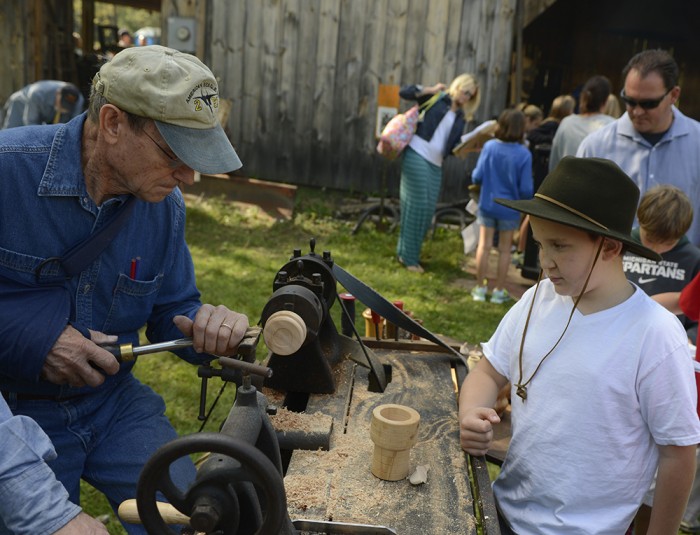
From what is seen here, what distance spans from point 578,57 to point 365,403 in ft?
31.9

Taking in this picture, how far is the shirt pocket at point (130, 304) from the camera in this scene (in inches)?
83.5

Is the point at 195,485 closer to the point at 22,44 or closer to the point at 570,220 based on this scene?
the point at 570,220

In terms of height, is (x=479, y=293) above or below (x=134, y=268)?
below

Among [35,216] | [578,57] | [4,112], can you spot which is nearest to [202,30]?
[4,112]

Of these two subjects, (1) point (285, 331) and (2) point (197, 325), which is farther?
(2) point (197, 325)

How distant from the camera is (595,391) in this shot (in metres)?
1.77

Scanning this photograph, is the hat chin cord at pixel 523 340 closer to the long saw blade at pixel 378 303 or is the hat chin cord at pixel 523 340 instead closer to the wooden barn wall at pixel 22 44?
the long saw blade at pixel 378 303

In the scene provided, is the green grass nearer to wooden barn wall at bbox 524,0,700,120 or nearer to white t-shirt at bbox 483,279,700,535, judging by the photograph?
white t-shirt at bbox 483,279,700,535

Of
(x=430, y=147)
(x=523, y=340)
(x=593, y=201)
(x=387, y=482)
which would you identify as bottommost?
(x=430, y=147)

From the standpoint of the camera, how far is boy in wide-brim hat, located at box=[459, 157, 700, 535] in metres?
1.70

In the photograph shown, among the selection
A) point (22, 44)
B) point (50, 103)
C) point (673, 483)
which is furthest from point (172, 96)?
point (22, 44)

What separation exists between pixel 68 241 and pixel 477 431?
1.25 meters

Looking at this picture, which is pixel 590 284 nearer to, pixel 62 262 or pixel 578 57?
pixel 62 262

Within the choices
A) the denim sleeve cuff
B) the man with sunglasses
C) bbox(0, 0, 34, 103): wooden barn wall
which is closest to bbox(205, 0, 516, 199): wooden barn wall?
bbox(0, 0, 34, 103): wooden barn wall
